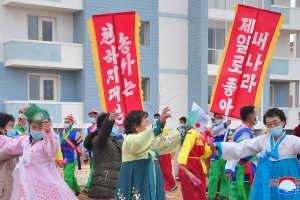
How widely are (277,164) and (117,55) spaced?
4.35 metres

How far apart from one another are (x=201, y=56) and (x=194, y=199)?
621 inches

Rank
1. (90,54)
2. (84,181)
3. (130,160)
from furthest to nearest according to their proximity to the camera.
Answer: (90,54) < (84,181) < (130,160)

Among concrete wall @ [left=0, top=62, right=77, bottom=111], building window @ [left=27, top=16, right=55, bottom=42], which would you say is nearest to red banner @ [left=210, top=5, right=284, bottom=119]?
concrete wall @ [left=0, top=62, right=77, bottom=111]

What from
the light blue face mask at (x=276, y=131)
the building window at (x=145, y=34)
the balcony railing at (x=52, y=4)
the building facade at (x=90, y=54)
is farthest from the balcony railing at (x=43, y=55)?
the light blue face mask at (x=276, y=131)

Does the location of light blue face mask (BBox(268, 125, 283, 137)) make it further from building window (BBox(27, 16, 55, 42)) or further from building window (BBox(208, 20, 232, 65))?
building window (BBox(208, 20, 232, 65))

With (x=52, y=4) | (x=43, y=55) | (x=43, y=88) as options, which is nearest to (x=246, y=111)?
(x=43, y=55)

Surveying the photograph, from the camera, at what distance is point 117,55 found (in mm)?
9711

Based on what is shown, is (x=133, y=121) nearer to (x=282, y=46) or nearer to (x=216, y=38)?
(x=216, y=38)

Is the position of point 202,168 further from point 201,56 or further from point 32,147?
point 201,56

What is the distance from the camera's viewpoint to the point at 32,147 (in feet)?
20.4

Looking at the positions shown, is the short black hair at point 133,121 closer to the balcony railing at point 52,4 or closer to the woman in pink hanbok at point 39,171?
the woman in pink hanbok at point 39,171

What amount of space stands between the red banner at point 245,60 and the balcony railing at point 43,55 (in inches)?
497

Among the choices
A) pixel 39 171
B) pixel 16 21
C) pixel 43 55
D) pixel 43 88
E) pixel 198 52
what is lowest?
pixel 39 171

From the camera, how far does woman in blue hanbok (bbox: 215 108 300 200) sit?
241 inches
